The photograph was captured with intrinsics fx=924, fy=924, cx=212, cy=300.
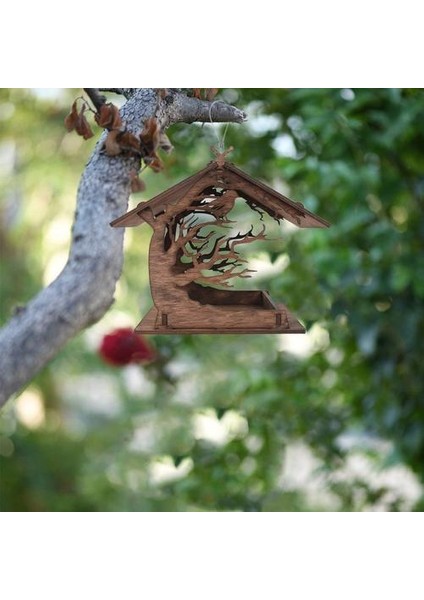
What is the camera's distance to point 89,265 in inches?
43.6

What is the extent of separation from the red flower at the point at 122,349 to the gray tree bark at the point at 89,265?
2.29ft

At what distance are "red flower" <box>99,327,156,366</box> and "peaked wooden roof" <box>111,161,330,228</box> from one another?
27.9 inches

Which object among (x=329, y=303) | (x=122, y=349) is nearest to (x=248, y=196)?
(x=122, y=349)

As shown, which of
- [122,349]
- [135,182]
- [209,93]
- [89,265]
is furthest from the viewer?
[122,349]

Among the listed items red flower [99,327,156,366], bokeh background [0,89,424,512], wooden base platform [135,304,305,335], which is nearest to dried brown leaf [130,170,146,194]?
wooden base platform [135,304,305,335]

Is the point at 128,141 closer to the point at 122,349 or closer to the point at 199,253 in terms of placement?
the point at 199,253

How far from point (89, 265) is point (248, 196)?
28 centimetres

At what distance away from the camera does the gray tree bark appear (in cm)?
105

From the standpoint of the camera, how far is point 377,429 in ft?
7.21

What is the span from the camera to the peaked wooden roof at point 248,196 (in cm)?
122

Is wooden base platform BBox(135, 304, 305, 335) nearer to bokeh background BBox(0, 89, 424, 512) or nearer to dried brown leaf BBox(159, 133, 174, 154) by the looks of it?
dried brown leaf BBox(159, 133, 174, 154)

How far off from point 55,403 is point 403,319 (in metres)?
2.08

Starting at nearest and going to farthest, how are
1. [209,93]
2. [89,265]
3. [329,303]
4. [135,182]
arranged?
[89,265] → [135,182] → [209,93] → [329,303]

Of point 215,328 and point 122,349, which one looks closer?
point 215,328
